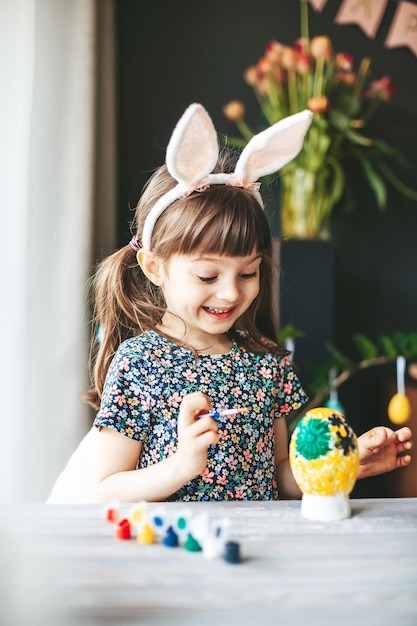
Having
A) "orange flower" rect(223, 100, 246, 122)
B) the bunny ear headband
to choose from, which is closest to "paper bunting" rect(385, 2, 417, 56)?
"orange flower" rect(223, 100, 246, 122)

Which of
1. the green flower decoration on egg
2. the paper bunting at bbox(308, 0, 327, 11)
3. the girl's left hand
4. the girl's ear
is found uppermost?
the paper bunting at bbox(308, 0, 327, 11)

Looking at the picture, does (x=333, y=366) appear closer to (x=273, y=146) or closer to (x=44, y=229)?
(x=44, y=229)

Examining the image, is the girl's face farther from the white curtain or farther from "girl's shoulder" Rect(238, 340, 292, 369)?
the white curtain

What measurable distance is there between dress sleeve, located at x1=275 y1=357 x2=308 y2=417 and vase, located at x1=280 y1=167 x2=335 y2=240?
1.18 m

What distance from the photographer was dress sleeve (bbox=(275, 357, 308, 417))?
4.15ft

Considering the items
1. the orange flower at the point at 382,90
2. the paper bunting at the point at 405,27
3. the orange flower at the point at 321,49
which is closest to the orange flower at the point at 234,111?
the orange flower at the point at 321,49

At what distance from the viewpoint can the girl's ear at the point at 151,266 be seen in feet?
3.88

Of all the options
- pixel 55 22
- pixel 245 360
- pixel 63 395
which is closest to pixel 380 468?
pixel 245 360

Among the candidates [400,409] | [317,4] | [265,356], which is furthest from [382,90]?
[265,356]

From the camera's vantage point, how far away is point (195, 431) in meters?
0.87

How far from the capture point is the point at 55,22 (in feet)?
6.11

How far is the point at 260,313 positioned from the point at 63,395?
80cm

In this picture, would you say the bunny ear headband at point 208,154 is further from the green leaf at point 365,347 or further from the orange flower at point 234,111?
the orange flower at point 234,111

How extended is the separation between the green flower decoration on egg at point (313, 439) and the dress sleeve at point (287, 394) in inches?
17.5
